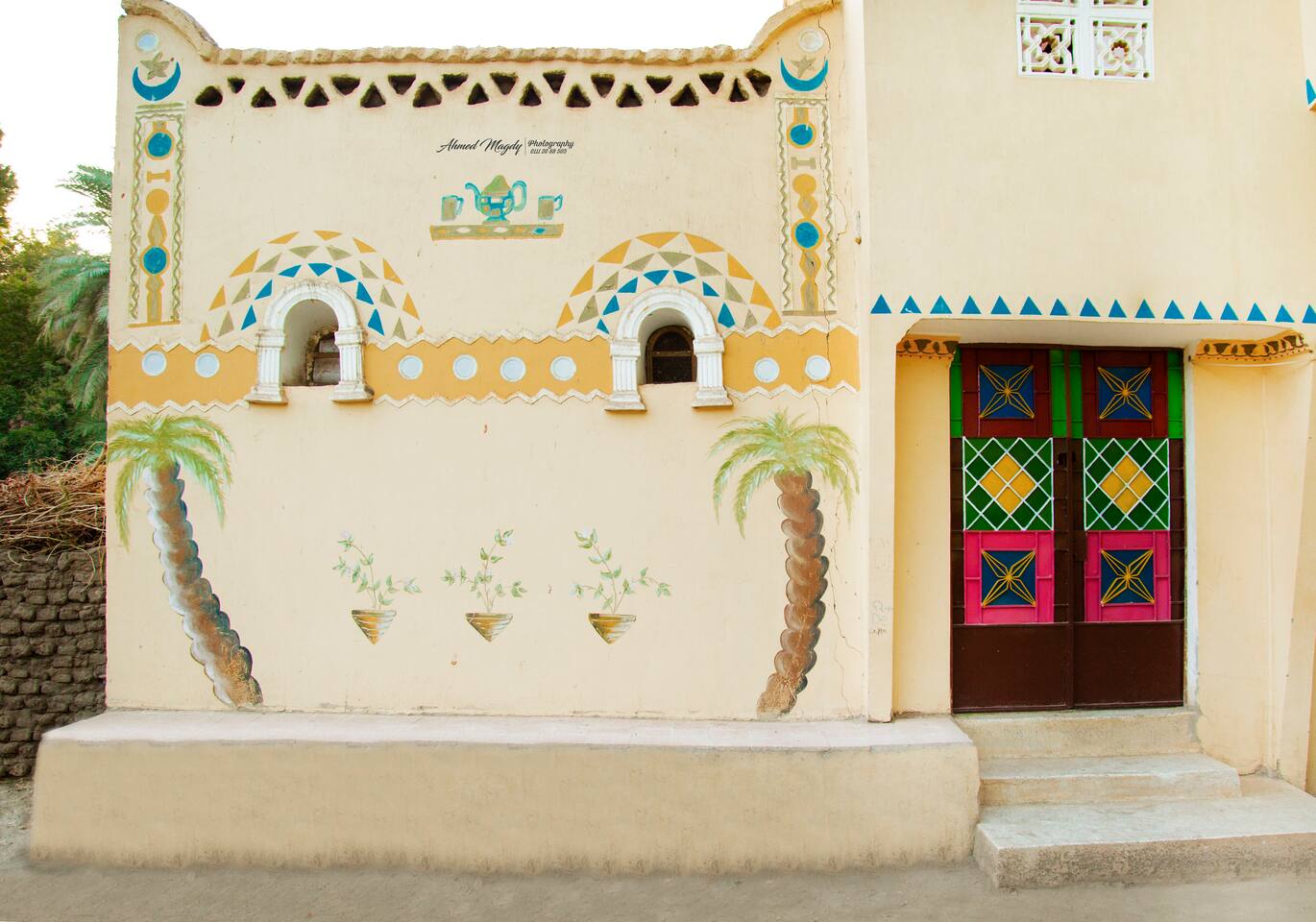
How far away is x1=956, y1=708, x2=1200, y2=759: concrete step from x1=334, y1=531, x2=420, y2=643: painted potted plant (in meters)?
3.27

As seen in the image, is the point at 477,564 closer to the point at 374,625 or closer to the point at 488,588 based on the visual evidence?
the point at 488,588

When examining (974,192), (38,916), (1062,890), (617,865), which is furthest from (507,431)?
(1062,890)

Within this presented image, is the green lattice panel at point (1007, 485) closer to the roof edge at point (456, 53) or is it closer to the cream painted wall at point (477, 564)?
the cream painted wall at point (477, 564)

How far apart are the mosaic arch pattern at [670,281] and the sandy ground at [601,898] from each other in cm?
296

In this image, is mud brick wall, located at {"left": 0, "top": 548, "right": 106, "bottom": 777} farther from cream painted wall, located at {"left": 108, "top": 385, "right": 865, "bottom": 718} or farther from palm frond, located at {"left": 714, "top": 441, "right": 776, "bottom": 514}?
palm frond, located at {"left": 714, "top": 441, "right": 776, "bottom": 514}

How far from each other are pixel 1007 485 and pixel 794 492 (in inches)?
48.7

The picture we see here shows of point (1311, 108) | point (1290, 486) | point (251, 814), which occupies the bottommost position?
point (251, 814)

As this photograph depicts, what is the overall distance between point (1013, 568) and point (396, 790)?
361 centimetres

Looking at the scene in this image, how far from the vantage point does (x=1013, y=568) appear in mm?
5148

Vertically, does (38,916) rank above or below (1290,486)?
below

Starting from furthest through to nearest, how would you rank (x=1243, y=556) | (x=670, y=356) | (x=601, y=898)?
(x=670, y=356) → (x=1243, y=556) → (x=601, y=898)

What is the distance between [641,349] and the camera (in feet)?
16.9

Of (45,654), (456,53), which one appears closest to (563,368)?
(456,53)

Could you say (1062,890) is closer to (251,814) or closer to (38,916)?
(251,814)
